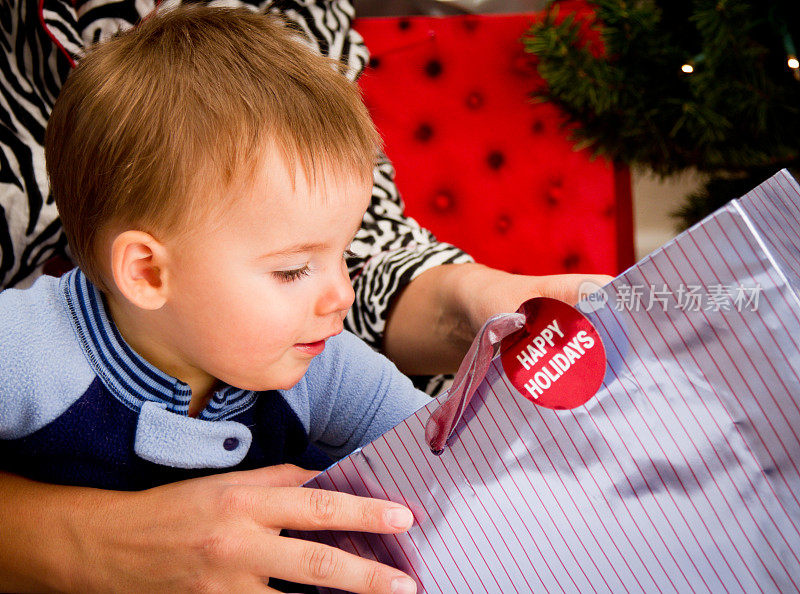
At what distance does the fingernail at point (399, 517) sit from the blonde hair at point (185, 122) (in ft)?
0.84

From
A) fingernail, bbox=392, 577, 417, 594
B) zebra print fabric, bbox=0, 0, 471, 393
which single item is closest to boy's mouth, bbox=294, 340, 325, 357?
fingernail, bbox=392, 577, 417, 594

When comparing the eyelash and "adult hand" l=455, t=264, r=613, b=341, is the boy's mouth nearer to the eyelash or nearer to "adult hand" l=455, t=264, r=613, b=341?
the eyelash

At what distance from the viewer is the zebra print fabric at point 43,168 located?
81cm

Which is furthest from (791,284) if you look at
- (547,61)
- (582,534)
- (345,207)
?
(547,61)

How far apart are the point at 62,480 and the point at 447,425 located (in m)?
0.41

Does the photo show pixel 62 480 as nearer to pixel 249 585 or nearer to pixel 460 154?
pixel 249 585

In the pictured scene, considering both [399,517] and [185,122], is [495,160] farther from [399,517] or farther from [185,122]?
[399,517]

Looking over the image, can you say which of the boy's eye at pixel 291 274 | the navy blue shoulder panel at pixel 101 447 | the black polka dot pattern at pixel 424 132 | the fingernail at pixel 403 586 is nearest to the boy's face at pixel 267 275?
the boy's eye at pixel 291 274

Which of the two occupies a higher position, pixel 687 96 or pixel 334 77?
pixel 334 77

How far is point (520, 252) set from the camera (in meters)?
1.35

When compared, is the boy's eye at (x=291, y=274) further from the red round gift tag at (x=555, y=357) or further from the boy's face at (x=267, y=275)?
the red round gift tag at (x=555, y=357)

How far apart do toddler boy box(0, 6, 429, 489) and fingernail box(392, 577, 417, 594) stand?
21 cm

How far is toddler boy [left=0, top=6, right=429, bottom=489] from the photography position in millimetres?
504

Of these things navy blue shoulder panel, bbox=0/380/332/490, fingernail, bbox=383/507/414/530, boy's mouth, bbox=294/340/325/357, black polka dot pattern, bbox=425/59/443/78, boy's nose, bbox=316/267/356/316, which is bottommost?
navy blue shoulder panel, bbox=0/380/332/490
